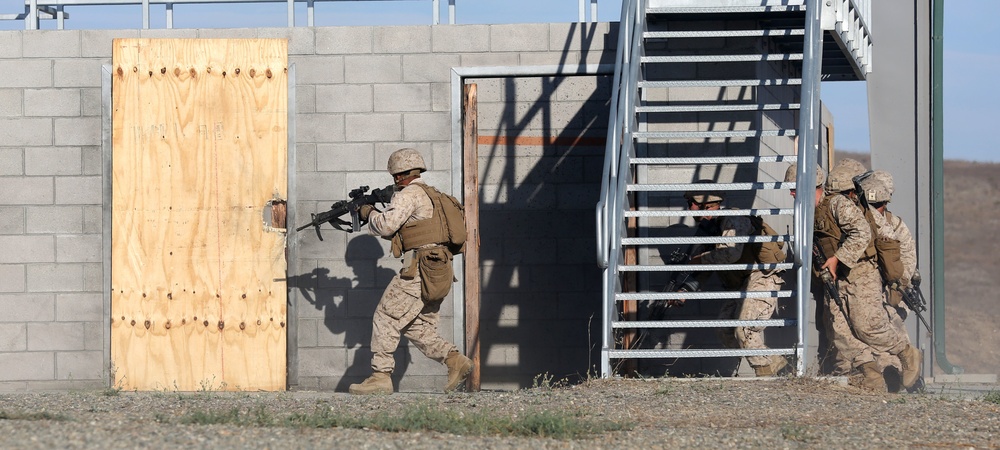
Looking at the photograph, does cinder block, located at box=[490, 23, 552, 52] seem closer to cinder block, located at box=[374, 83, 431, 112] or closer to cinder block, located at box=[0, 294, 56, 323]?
cinder block, located at box=[374, 83, 431, 112]

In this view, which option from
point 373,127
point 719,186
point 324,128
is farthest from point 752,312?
point 324,128

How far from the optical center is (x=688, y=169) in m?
9.66

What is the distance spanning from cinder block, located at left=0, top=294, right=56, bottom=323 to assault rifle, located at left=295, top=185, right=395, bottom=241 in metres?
2.04

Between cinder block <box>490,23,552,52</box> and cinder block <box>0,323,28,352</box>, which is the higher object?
cinder block <box>490,23,552,52</box>

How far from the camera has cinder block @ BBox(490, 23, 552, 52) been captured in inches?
388

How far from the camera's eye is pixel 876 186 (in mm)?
10047

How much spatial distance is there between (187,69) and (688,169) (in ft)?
12.3

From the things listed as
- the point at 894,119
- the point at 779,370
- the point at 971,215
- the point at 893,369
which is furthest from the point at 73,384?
the point at 971,215

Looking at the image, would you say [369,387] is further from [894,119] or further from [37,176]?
[894,119]

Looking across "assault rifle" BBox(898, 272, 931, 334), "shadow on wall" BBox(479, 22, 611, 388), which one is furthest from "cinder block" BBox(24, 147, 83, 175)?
"assault rifle" BBox(898, 272, 931, 334)

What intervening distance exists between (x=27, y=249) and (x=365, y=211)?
8.96 feet

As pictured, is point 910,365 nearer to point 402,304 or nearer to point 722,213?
point 722,213

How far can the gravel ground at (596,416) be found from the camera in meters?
5.90

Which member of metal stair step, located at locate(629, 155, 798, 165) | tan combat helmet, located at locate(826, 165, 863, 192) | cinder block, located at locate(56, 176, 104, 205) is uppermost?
metal stair step, located at locate(629, 155, 798, 165)
